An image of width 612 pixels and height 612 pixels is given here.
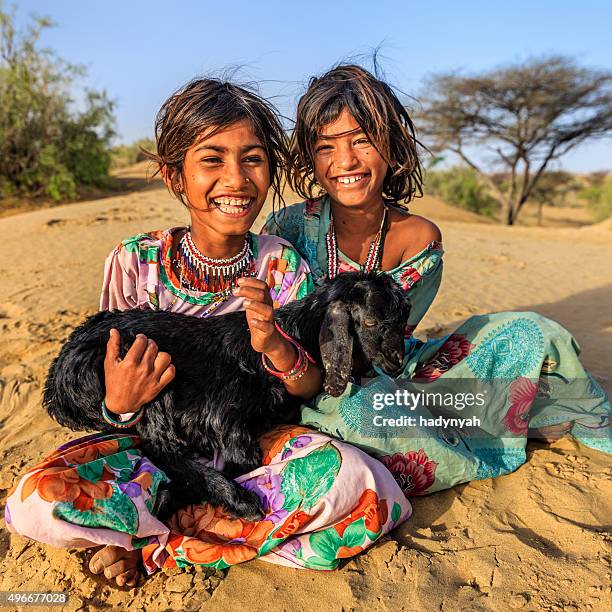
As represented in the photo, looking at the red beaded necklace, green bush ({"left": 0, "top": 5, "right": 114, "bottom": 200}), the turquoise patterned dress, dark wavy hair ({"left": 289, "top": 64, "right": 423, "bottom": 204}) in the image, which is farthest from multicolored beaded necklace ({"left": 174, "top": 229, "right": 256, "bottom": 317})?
green bush ({"left": 0, "top": 5, "right": 114, "bottom": 200})

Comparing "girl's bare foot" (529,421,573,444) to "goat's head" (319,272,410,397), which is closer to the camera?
"goat's head" (319,272,410,397)

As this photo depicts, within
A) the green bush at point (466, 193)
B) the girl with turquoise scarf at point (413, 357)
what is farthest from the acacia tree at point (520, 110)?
the girl with turquoise scarf at point (413, 357)

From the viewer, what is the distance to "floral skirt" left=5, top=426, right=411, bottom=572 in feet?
6.59

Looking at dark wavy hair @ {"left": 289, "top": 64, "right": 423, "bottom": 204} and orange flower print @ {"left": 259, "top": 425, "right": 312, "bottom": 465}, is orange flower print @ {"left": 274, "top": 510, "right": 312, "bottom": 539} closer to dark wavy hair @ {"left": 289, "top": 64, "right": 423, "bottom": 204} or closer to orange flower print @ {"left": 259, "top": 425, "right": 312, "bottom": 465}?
orange flower print @ {"left": 259, "top": 425, "right": 312, "bottom": 465}

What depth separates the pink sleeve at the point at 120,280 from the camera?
2750 mm

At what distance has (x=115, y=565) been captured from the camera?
85.3 inches

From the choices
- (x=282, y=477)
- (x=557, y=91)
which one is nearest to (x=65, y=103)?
(x=557, y=91)

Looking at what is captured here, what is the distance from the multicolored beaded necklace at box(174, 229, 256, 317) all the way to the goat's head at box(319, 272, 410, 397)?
2.23 feet

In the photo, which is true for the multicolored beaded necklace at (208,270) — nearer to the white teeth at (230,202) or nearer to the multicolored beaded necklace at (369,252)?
the white teeth at (230,202)

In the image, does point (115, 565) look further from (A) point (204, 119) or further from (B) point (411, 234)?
(B) point (411, 234)

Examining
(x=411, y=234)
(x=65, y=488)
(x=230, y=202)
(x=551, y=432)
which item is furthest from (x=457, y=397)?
(x=65, y=488)

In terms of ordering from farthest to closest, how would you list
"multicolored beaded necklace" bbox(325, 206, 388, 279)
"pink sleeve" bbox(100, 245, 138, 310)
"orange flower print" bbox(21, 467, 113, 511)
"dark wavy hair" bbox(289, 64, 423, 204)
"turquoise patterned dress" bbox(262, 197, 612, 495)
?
"multicolored beaded necklace" bbox(325, 206, 388, 279) < "dark wavy hair" bbox(289, 64, 423, 204) < "pink sleeve" bbox(100, 245, 138, 310) < "turquoise patterned dress" bbox(262, 197, 612, 495) < "orange flower print" bbox(21, 467, 113, 511)

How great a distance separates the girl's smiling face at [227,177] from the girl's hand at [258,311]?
0.58 meters

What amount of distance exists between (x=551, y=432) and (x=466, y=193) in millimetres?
29712
